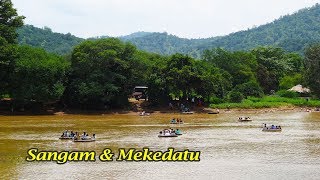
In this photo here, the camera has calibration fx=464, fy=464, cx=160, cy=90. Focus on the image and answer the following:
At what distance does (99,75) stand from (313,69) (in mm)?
39193

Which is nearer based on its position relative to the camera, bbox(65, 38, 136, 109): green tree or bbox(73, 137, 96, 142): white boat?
bbox(73, 137, 96, 142): white boat

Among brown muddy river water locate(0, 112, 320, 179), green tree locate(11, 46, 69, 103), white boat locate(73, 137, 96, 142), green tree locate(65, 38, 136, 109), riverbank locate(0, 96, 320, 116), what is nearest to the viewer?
brown muddy river water locate(0, 112, 320, 179)

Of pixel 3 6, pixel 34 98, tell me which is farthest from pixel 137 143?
pixel 3 6

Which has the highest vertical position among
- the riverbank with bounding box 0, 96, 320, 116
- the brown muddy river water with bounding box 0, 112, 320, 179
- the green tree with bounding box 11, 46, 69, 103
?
the green tree with bounding box 11, 46, 69, 103

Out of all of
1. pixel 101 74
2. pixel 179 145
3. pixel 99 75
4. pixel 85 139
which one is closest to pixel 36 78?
pixel 99 75

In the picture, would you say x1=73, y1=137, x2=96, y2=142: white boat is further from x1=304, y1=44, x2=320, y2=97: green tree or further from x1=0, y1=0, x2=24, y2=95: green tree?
x1=304, y1=44, x2=320, y2=97: green tree

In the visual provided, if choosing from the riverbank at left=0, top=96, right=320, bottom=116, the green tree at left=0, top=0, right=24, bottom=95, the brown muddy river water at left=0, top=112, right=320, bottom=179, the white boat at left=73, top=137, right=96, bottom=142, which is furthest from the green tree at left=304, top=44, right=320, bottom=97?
the white boat at left=73, top=137, right=96, bottom=142

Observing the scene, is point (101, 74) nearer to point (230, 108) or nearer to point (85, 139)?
point (230, 108)

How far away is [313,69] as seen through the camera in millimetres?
84375

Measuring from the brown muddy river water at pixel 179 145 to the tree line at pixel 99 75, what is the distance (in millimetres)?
5765

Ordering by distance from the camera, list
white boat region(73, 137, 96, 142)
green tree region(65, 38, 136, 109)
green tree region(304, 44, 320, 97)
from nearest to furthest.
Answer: white boat region(73, 137, 96, 142) → green tree region(65, 38, 136, 109) → green tree region(304, 44, 320, 97)

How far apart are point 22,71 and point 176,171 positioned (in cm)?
4523

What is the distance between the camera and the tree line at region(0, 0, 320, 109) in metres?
69.4

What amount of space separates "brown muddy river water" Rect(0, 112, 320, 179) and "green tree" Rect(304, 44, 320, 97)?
63.1ft
